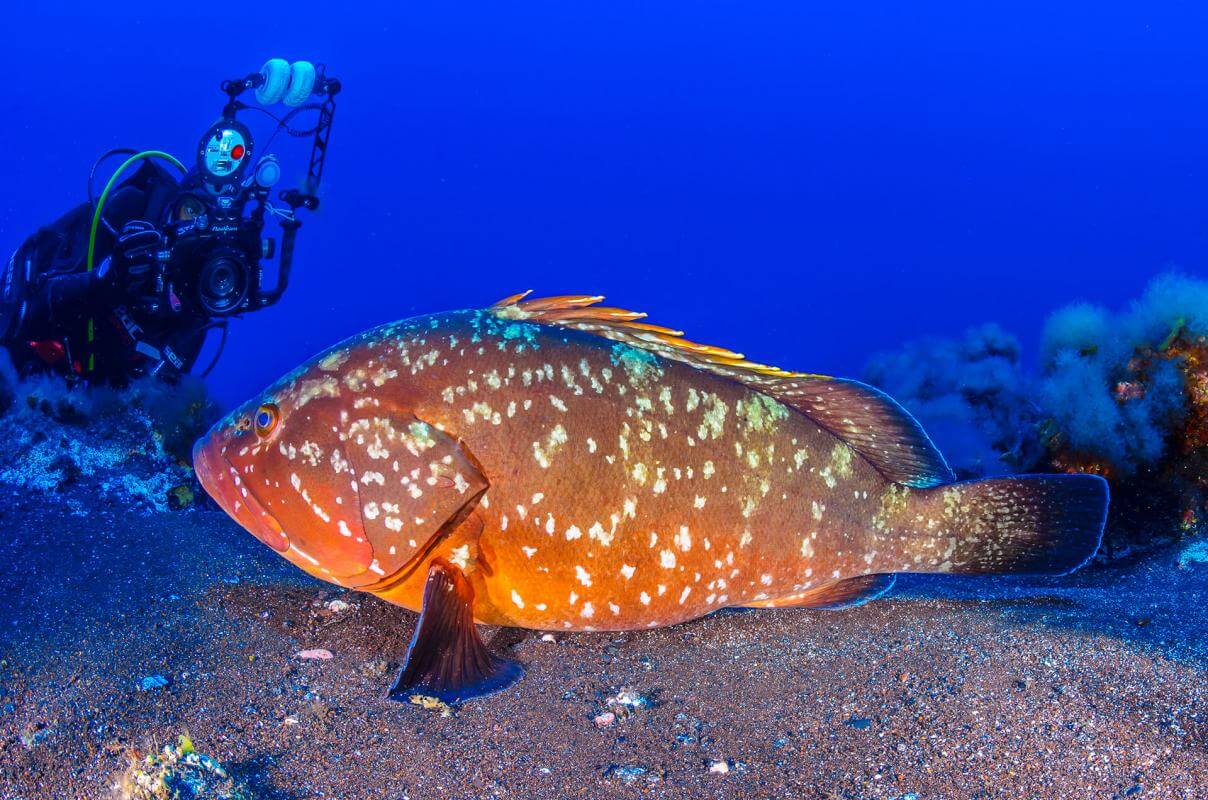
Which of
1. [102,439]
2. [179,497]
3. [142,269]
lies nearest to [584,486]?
[179,497]

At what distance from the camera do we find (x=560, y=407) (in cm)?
365

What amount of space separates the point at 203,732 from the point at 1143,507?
638cm

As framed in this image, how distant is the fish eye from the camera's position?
360 centimetres

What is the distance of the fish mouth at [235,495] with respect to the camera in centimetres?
356

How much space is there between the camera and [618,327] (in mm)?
3986

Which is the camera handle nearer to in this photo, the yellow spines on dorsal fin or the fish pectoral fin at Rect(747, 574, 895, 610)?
the yellow spines on dorsal fin

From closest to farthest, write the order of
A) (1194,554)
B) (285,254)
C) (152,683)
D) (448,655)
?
(152,683), (448,655), (1194,554), (285,254)

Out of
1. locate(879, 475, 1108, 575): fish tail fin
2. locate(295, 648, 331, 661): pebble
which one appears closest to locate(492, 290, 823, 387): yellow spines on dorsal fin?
locate(879, 475, 1108, 575): fish tail fin

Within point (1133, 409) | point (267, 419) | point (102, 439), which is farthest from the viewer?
point (102, 439)

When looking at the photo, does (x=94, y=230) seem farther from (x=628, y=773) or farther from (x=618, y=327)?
(x=628, y=773)

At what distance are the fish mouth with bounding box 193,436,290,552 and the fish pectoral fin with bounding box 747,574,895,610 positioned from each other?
248 cm

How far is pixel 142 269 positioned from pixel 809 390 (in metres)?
7.16

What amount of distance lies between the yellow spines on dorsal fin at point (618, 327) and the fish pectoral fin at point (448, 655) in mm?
1376

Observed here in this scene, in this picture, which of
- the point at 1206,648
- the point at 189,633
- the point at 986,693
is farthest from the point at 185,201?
the point at 1206,648
